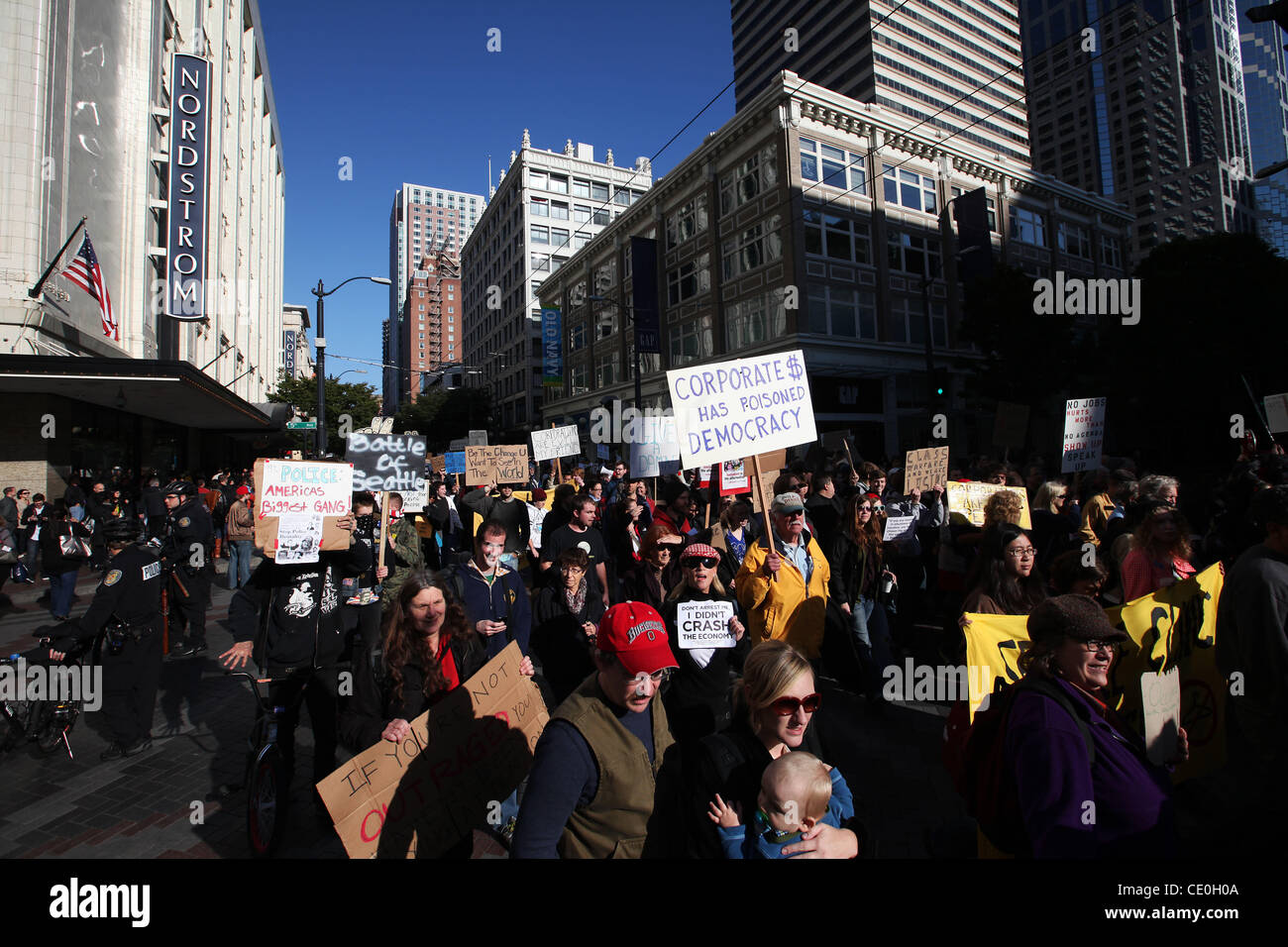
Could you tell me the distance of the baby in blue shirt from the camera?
171cm

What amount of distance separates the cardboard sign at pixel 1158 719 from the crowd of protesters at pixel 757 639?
0.22 feet

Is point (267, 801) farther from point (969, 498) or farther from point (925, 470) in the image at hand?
point (925, 470)

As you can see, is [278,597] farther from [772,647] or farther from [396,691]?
[772,647]

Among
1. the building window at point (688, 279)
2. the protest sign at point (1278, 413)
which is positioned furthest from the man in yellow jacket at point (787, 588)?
the building window at point (688, 279)

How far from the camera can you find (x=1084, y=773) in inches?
77.0

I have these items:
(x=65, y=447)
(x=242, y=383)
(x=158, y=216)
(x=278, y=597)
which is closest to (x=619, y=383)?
(x=242, y=383)

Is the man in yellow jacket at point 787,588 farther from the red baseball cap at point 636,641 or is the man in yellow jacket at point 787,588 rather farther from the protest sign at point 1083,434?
the protest sign at point 1083,434

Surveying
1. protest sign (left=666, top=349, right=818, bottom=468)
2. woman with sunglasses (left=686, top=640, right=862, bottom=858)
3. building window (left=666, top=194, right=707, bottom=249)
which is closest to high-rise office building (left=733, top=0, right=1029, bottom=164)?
building window (left=666, top=194, right=707, bottom=249)

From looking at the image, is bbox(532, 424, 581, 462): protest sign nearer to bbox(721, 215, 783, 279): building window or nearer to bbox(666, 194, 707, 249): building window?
bbox(721, 215, 783, 279): building window

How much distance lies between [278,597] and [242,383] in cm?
3778

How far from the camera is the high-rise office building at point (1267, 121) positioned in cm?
7094

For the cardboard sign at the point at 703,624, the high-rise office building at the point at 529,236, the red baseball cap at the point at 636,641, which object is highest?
the high-rise office building at the point at 529,236

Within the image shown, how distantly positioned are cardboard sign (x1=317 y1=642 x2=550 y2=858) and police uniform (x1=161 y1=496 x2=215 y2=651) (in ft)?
17.3

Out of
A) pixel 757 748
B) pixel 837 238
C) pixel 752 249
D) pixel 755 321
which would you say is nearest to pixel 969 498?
pixel 757 748
